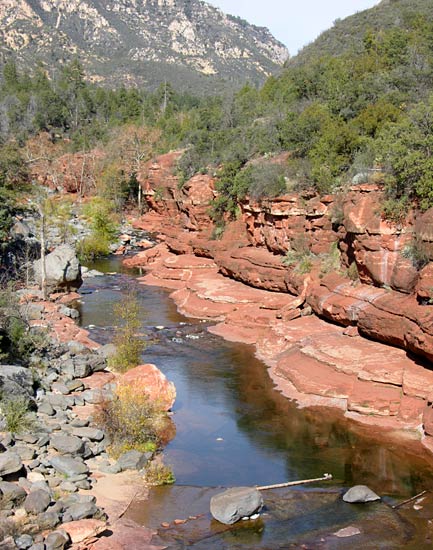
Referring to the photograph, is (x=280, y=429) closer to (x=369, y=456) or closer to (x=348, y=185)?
(x=369, y=456)

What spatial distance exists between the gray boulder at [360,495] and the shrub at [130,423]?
18.2ft

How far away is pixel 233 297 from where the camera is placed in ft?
115

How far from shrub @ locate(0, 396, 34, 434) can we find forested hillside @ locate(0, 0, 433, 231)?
1536cm

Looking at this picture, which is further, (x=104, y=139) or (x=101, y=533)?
(x=104, y=139)

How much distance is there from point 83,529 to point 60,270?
25215mm

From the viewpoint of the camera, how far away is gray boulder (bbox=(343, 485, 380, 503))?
16.4m

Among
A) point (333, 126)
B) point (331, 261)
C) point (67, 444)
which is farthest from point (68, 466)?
point (333, 126)

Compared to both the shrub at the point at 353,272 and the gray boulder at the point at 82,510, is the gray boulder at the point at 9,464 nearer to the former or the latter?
the gray boulder at the point at 82,510

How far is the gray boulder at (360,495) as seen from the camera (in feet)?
53.7

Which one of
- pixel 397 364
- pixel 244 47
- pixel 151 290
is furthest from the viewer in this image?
pixel 244 47

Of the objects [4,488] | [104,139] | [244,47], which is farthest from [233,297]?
[244,47]

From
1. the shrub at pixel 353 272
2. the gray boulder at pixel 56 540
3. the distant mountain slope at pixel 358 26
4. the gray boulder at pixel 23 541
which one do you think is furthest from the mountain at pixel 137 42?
the gray boulder at pixel 23 541

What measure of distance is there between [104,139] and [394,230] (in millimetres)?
62704

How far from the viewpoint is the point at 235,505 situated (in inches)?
605
